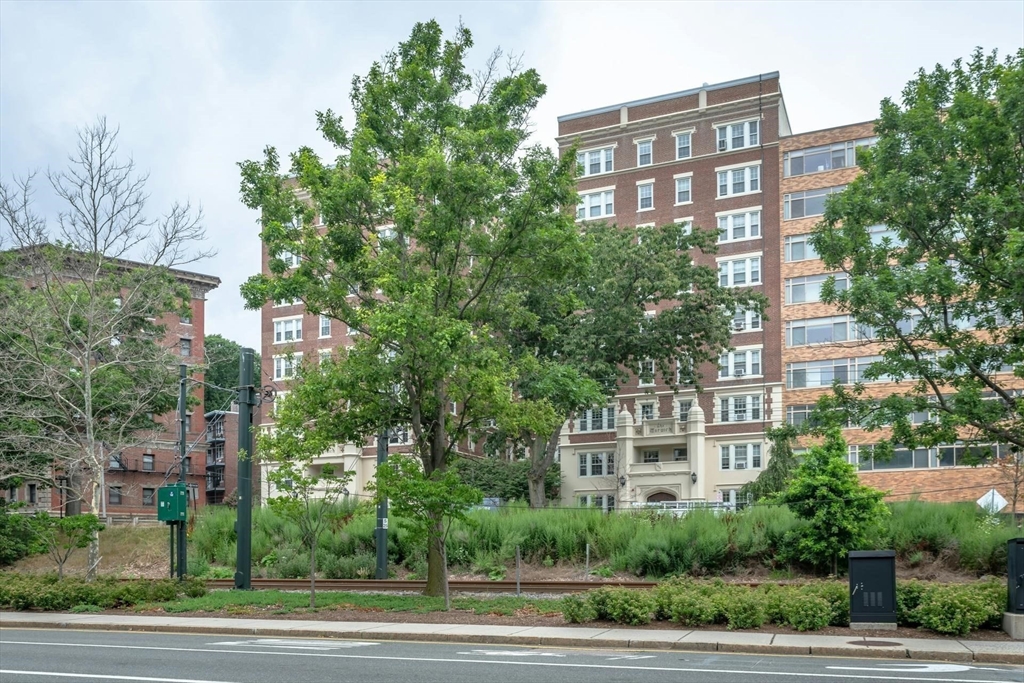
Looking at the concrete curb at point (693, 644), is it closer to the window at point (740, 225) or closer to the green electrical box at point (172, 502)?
the green electrical box at point (172, 502)

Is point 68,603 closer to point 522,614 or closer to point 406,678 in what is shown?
point 522,614

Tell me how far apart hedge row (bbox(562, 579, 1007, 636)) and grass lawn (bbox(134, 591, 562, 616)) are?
97.5 inches

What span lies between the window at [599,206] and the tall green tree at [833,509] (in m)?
42.7

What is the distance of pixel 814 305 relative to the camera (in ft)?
200

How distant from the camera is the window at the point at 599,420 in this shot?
6581 cm

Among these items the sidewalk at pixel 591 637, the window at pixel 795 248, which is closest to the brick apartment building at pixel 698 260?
the window at pixel 795 248

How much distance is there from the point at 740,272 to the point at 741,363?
17.9ft

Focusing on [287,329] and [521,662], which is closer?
[521,662]

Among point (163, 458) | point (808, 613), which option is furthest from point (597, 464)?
point (808, 613)

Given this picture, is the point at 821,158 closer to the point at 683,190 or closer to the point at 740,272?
the point at 740,272

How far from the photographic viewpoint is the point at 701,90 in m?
65.5

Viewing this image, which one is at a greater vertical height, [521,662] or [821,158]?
[821,158]

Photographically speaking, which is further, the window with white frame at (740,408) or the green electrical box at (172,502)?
the window with white frame at (740,408)

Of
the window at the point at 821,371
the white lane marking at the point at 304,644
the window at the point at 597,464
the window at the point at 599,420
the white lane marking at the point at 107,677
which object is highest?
the window at the point at 821,371
